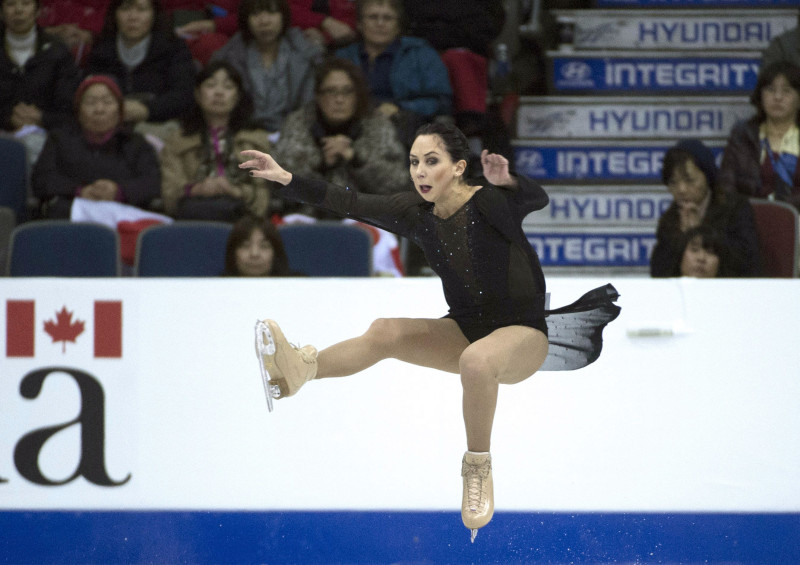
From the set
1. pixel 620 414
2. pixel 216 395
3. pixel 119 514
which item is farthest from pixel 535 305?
pixel 119 514

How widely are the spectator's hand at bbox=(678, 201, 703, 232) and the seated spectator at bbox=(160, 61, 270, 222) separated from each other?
199cm

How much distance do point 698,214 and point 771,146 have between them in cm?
83

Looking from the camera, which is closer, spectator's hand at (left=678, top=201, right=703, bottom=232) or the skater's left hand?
the skater's left hand

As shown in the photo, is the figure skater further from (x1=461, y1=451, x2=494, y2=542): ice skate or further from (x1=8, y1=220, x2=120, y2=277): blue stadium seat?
(x1=8, y1=220, x2=120, y2=277): blue stadium seat

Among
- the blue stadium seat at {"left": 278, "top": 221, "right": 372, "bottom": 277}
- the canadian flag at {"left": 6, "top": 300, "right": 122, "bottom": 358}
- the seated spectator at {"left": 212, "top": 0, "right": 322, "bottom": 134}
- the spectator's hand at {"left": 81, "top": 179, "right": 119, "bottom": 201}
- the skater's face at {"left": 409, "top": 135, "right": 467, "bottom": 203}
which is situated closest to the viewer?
the skater's face at {"left": 409, "top": 135, "right": 467, "bottom": 203}

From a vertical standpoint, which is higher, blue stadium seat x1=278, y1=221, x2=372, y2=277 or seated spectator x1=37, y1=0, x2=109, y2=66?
seated spectator x1=37, y1=0, x2=109, y2=66

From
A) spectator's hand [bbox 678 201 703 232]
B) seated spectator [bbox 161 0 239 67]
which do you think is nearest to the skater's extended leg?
spectator's hand [bbox 678 201 703 232]

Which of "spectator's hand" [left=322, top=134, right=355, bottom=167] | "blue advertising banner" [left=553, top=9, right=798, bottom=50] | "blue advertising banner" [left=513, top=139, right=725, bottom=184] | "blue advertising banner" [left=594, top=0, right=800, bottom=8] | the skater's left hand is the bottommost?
"blue advertising banner" [left=513, top=139, right=725, bottom=184]

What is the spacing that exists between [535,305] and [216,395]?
64.5 inches

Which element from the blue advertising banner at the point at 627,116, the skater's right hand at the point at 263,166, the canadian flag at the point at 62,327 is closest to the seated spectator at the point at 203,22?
the blue advertising banner at the point at 627,116

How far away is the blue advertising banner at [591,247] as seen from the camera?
6.22 meters

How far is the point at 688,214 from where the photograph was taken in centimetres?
502

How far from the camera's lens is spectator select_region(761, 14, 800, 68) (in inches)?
247

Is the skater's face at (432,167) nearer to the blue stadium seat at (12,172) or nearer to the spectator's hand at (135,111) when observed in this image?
the blue stadium seat at (12,172)
